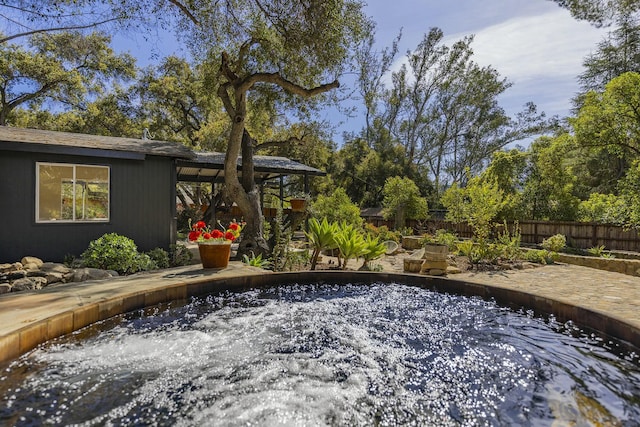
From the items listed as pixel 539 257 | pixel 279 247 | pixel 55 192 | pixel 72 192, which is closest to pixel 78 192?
pixel 72 192

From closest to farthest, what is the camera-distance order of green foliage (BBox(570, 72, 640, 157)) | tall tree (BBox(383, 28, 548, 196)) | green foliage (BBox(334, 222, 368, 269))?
green foliage (BBox(334, 222, 368, 269))
green foliage (BBox(570, 72, 640, 157))
tall tree (BBox(383, 28, 548, 196))

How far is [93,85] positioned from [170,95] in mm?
3747

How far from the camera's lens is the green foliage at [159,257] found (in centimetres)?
717

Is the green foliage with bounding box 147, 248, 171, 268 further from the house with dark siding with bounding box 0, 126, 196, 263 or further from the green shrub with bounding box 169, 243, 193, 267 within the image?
the house with dark siding with bounding box 0, 126, 196, 263

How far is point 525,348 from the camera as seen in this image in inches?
127

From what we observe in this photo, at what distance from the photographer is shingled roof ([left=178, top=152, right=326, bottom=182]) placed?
10.2 meters

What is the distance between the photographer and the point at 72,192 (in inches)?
289

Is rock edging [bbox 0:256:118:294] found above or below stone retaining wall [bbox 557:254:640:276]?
above

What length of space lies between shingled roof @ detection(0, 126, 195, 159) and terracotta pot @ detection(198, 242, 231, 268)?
2.80 meters

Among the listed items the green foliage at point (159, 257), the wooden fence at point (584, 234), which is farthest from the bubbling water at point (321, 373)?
the wooden fence at point (584, 234)

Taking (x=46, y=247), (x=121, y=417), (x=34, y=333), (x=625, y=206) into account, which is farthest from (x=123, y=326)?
(x=625, y=206)

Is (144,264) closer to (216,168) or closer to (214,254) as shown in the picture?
(214,254)

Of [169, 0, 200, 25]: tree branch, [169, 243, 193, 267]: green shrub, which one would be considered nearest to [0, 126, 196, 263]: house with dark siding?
[169, 243, 193, 267]: green shrub

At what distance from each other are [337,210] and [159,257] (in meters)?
5.79
